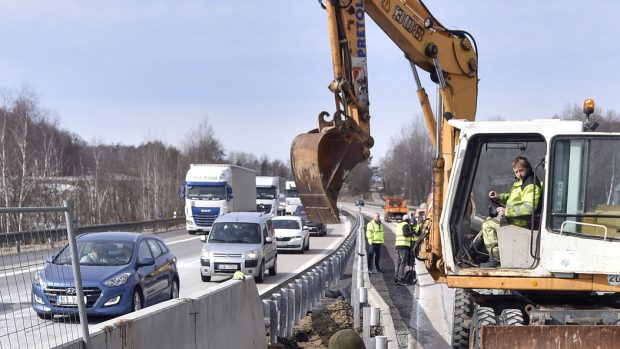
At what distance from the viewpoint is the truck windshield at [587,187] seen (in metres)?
6.71

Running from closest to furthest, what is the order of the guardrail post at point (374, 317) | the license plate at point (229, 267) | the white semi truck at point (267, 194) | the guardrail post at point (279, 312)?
the guardrail post at point (374, 317) → the guardrail post at point (279, 312) → the license plate at point (229, 267) → the white semi truck at point (267, 194)

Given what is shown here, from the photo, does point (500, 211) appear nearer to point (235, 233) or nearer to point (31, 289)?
point (31, 289)

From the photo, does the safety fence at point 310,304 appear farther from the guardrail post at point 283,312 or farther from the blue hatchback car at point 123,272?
the blue hatchback car at point 123,272

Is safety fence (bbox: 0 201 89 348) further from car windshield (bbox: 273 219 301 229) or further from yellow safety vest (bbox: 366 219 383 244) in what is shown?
car windshield (bbox: 273 219 301 229)

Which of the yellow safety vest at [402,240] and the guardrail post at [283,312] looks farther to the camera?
the yellow safety vest at [402,240]

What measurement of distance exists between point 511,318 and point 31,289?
4.35 m

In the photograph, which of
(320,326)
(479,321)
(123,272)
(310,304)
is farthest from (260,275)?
(479,321)

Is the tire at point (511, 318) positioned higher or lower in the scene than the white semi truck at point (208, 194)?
higher

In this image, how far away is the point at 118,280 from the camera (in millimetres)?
11539

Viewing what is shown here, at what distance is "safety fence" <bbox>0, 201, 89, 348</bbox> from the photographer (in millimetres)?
4531

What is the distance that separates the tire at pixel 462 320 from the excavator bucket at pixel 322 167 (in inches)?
77.4

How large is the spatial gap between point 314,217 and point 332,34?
2574mm

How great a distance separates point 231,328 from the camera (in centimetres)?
829

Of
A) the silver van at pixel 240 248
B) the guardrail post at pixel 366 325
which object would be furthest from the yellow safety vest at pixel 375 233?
the guardrail post at pixel 366 325
